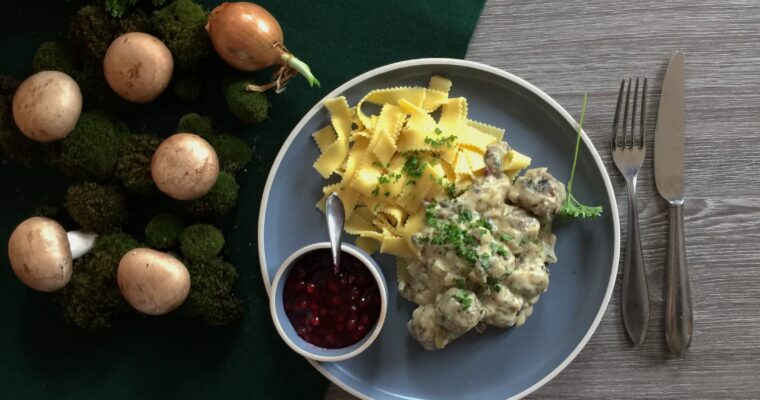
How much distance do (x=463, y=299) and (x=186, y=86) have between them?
127 cm

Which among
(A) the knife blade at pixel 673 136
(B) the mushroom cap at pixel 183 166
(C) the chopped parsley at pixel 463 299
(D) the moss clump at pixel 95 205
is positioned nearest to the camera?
(C) the chopped parsley at pixel 463 299

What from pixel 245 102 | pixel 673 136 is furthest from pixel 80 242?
pixel 673 136

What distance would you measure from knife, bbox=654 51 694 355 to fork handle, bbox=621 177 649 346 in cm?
12

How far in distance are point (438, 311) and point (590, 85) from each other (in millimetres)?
1070

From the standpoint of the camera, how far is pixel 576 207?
2.25 metres

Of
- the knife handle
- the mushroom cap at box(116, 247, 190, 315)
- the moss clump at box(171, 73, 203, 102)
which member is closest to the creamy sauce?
the knife handle

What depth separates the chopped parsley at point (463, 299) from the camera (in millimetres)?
2082

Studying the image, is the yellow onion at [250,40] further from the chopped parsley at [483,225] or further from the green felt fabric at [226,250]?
the chopped parsley at [483,225]

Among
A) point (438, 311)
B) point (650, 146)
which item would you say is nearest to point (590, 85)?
point (650, 146)

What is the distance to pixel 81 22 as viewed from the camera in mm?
2283

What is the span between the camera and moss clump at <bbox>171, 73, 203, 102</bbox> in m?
2.36

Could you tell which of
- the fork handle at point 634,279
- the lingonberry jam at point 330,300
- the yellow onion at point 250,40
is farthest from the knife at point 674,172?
the yellow onion at point 250,40

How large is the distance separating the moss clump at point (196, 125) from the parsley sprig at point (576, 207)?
4.31 feet

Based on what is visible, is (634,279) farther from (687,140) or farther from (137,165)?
(137,165)
